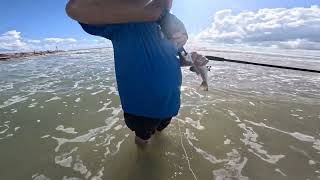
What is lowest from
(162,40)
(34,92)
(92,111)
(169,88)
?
(34,92)

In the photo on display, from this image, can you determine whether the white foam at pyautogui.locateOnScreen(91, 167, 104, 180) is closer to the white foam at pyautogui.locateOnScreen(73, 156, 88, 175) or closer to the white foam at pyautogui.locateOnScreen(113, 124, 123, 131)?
the white foam at pyautogui.locateOnScreen(73, 156, 88, 175)

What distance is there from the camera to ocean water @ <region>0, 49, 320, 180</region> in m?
3.41

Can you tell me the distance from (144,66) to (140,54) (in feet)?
0.38

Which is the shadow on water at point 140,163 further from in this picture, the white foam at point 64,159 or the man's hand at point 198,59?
the man's hand at point 198,59

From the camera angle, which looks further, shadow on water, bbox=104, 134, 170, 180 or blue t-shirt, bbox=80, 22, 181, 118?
shadow on water, bbox=104, 134, 170, 180

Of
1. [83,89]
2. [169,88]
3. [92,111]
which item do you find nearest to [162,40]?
[169,88]

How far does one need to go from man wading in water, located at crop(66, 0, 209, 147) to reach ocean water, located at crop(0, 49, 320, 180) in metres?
0.80

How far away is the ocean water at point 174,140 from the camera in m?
3.41

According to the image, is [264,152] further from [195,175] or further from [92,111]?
[92,111]

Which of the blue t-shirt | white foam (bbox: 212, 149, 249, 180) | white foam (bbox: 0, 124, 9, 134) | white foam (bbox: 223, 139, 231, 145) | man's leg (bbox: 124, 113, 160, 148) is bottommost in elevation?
white foam (bbox: 0, 124, 9, 134)

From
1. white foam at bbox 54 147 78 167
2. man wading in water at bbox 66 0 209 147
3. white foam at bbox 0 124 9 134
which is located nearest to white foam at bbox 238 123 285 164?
man wading in water at bbox 66 0 209 147

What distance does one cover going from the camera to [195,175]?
329cm

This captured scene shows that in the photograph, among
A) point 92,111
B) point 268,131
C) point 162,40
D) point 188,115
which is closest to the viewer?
point 162,40

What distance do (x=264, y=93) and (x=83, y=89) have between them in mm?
4675
